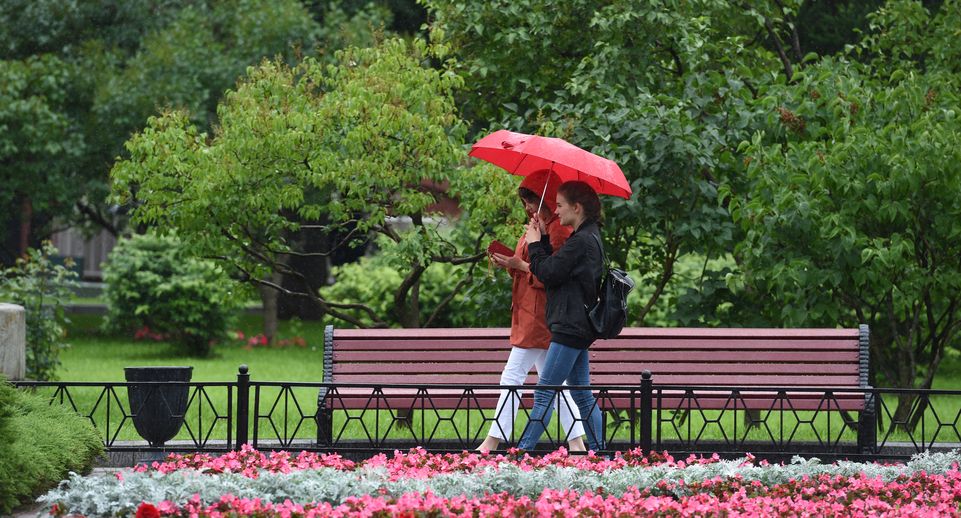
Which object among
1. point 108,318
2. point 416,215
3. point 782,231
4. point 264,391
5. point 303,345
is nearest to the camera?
point 782,231

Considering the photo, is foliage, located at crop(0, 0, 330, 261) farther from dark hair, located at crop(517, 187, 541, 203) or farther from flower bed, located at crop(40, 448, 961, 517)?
flower bed, located at crop(40, 448, 961, 517)

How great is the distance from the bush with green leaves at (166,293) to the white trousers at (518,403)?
11446 millimetres

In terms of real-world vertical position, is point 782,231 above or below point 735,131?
below

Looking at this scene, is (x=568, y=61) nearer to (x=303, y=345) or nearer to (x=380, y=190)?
(x=380, y=190)

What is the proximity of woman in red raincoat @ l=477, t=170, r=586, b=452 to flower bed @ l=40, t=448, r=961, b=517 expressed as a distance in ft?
2.32

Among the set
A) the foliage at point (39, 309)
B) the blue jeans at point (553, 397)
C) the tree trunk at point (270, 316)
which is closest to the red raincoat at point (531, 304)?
the blue jeans at point (553, 397)

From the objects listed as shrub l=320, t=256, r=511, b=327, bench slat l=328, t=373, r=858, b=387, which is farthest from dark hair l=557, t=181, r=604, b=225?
shrub l=320, t=256, r=511, b=327

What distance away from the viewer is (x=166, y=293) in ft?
62.6

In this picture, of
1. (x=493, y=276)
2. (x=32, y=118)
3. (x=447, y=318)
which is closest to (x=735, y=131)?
(x=493, y=276)

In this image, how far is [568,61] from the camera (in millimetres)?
11766

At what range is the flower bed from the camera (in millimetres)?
5316

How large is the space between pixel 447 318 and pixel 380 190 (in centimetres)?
840

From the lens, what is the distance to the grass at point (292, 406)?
30.4ft

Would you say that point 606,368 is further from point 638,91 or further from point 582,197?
point 638,91
